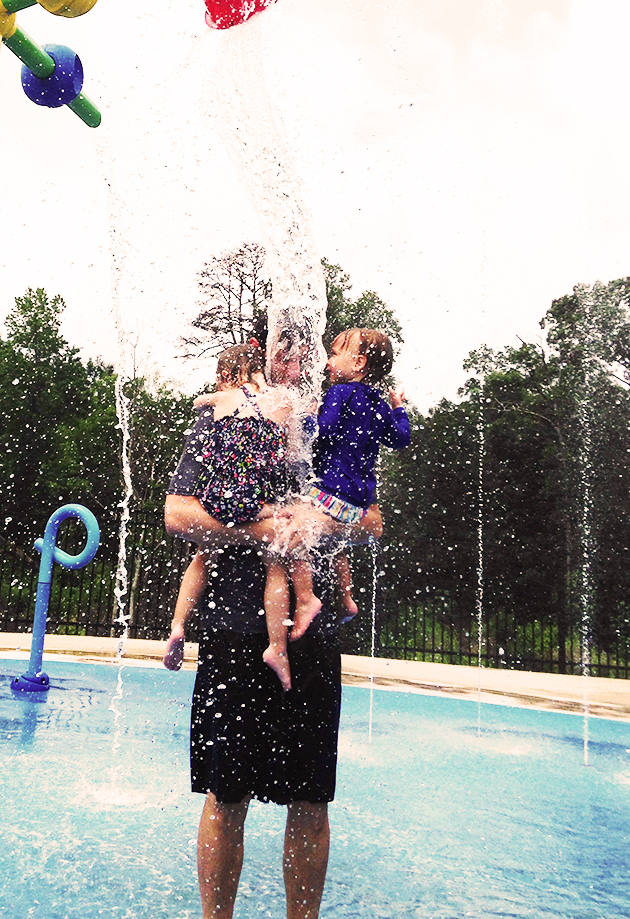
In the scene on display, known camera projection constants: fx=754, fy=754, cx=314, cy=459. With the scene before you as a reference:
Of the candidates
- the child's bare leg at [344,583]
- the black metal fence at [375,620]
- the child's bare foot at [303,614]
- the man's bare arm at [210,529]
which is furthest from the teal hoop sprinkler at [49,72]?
the black metal fence at [375,620]

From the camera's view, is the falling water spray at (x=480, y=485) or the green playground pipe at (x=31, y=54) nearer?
the green playground pipe at (x=31, y=54)

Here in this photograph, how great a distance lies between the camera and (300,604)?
1.74m

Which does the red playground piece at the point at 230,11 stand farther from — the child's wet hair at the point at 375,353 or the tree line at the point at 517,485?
the tree line at the point at 517,485

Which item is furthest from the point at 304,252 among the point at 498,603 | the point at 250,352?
the point at 498,603

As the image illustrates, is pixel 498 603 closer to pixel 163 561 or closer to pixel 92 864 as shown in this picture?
pixel 163 561

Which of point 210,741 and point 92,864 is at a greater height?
point 210,741

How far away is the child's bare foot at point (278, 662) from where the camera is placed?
5.32 ft

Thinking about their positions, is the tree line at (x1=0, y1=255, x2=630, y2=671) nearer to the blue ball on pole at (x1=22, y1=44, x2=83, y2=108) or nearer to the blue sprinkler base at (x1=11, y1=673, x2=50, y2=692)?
the blue sprinkler base at (x1=11, y1=673, x2=50, y2=692)

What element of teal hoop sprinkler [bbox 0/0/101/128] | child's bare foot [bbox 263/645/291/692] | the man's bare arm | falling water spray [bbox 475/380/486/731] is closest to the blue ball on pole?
teal hoop sprinkler [bbox 0/0/101/128]

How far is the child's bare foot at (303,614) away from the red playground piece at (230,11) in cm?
Result: 180

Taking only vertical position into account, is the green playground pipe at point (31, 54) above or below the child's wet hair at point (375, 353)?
above

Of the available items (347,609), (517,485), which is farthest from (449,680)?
(517,485)

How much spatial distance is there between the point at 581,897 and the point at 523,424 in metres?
15.1

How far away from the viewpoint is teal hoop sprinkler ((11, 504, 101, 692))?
4.75m
